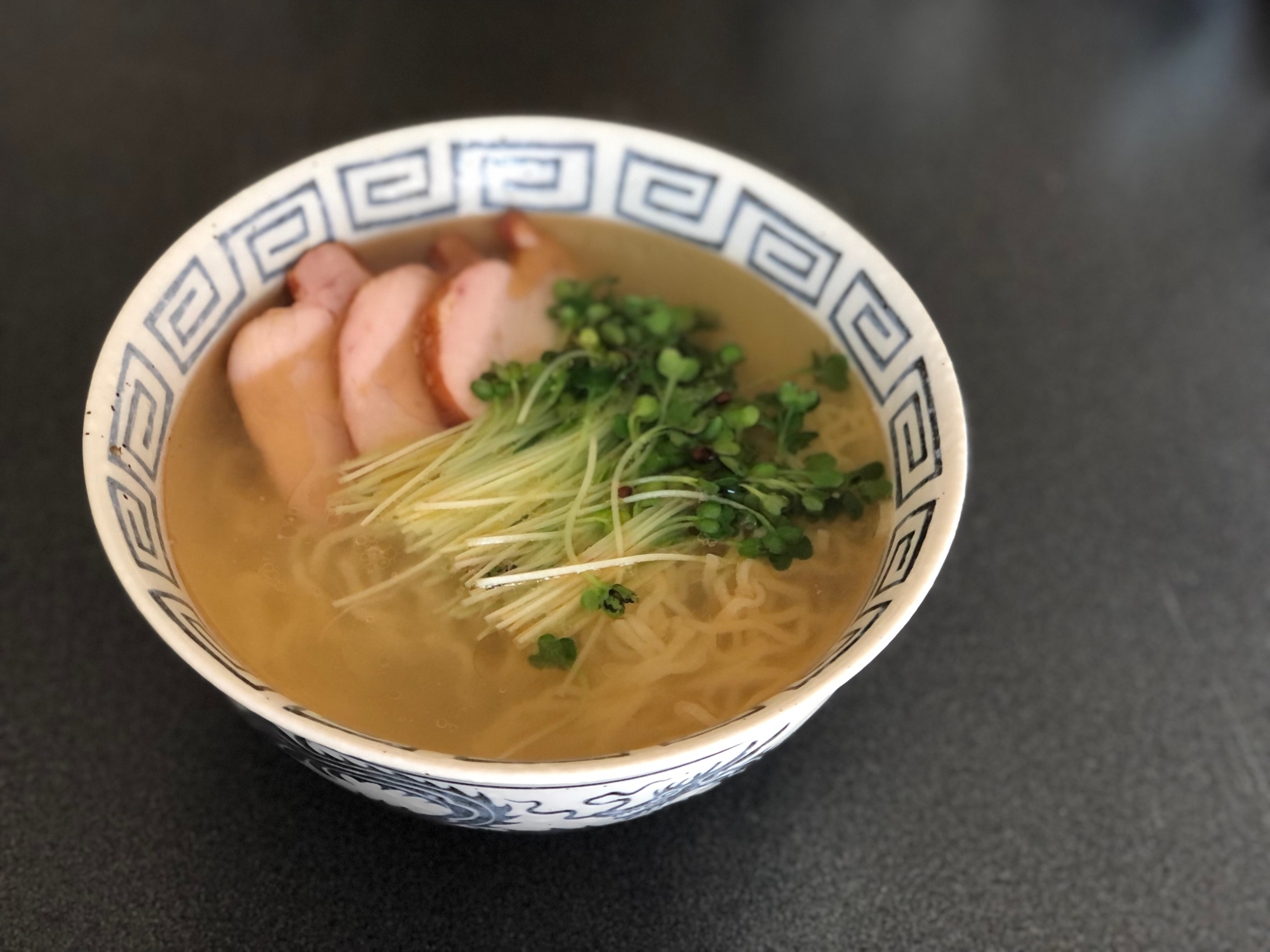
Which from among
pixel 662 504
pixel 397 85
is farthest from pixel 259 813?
pixel 397 85

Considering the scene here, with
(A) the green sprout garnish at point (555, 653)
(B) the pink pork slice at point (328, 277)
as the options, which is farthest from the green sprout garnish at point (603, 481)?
(B) the pink pork slice at point (328, 277)

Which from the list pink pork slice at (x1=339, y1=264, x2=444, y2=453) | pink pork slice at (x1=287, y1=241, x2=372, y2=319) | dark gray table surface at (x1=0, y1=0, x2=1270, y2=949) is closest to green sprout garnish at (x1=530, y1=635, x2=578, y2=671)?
dark gray table surface at (x1=0, y1=0, x2=1270, y2=949)

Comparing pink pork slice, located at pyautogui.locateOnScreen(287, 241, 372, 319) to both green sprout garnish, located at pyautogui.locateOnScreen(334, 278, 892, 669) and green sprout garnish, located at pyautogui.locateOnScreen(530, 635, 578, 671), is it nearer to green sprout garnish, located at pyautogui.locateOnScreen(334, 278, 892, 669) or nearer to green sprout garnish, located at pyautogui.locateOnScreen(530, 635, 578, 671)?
green sprout garnish, located at pyautogui.locateOnScreen(334, 278, 892, 669)

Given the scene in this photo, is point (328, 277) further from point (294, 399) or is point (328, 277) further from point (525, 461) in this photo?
point (525, 461)

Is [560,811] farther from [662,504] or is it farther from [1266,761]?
[1266,761]

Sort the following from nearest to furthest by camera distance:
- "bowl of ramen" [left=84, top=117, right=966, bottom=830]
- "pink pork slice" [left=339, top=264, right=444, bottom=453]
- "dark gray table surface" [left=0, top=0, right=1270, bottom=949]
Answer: "bowl of ramen" [left=84, top=117, right=966, bottom=830], "dark gray table surface" [left=0, top=0, right=1270, bottom=949], "pink pork slice" [left=339, top=264, right=444, bottom=453]
